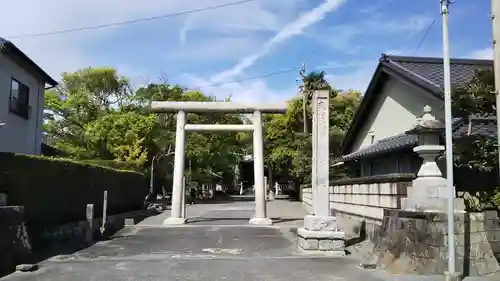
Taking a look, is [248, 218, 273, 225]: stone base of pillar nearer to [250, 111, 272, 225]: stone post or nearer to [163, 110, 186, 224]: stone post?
[250, 111, 272, 225]: stone post

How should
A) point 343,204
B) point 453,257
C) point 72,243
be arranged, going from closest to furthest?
point 453,257 < point 72,243 < point 343,204

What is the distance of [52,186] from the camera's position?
13.3 metres

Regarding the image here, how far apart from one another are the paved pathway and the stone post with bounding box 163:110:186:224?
15.3 feet

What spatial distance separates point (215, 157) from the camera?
42.7 metres

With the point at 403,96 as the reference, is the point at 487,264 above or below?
below

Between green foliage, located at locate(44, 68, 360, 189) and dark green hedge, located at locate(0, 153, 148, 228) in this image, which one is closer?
dark green hedge, located at locate(0, 153, 148, 228)

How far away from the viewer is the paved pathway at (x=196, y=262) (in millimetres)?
8727

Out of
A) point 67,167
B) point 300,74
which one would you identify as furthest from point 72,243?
point 300,74

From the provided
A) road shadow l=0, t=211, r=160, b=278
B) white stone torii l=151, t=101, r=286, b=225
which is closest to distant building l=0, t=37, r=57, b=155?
white stone torii l=151, t=101, r=286, b=225

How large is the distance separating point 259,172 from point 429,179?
41.8 feet

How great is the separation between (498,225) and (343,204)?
850 cm

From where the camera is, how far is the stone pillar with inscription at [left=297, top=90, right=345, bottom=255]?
11711 millimetres

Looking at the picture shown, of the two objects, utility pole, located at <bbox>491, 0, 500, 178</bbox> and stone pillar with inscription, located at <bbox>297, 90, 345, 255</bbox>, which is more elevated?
utility pole, located at <bbox>491, 0, 500, 178</bbox>

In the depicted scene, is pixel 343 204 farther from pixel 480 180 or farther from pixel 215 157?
pixel 215 157
